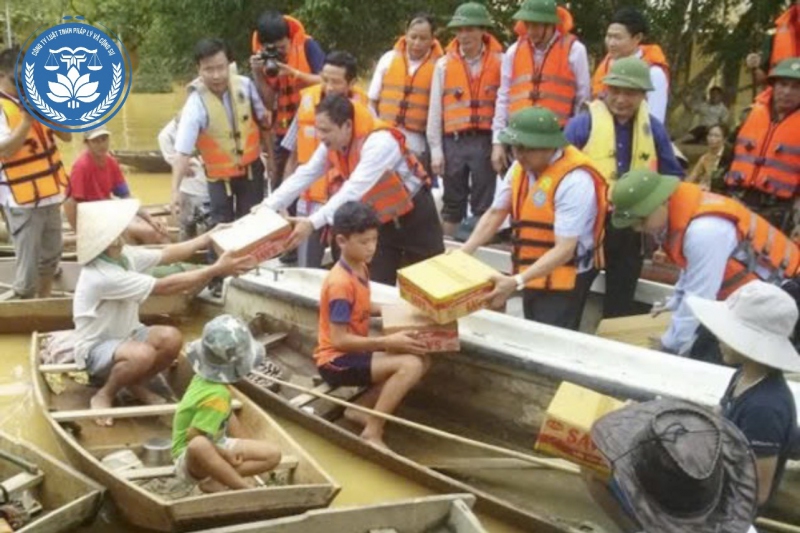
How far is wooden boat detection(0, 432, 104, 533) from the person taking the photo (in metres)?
3.94

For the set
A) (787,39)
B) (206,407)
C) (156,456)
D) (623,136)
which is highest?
(787,39)

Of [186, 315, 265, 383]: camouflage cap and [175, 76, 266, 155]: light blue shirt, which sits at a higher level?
[175, 76, 266, 155]: light blue shirt

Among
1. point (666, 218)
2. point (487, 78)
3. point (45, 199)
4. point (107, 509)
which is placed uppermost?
point (487, 78)

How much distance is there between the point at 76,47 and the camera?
7.16m

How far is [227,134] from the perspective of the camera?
6.83 meters

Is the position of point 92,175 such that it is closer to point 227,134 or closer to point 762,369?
point 227,134

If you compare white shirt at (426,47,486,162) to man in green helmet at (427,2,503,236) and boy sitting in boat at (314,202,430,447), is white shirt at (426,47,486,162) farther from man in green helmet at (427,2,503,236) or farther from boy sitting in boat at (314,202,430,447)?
boy sitting in boat at (314,202,430,447)

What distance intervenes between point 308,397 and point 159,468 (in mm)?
946

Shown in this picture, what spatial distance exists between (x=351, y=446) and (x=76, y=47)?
4.07 m

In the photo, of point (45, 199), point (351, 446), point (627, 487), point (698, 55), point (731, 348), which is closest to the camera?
point (627, 487)

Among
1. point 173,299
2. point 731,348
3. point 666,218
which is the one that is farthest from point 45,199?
point 731,348

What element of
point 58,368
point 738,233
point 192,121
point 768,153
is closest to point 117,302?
point 58,368

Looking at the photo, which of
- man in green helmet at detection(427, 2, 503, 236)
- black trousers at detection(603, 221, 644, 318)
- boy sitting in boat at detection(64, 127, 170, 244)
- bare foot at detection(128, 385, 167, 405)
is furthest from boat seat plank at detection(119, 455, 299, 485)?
man in green helmet at detection(427, 2, 503, 236)

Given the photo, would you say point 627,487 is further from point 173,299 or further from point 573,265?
point 173,299
